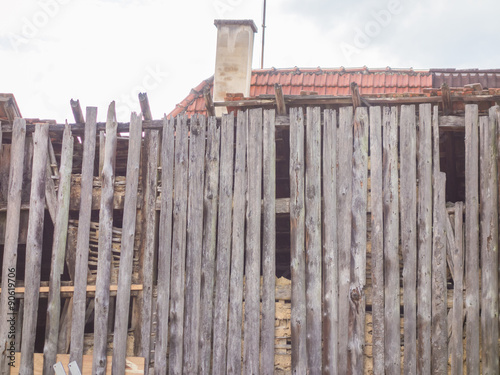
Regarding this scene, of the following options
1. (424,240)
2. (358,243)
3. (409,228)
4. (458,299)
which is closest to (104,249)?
(358,243)

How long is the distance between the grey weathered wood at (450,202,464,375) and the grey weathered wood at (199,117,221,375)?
2611mm

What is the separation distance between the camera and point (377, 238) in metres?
6.71

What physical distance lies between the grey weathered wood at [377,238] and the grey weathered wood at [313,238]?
0.58 meters

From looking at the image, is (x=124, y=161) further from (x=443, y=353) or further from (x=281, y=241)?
(x=443, y=353)

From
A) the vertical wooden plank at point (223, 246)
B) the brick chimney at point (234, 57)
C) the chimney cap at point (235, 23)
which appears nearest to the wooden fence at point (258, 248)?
the vertical wooden plank at point (223, 246)

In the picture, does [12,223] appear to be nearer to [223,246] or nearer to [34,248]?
[34,248]

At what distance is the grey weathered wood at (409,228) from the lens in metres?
6.49

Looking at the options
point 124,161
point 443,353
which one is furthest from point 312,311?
point 124,161

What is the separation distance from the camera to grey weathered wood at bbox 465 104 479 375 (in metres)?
6.45

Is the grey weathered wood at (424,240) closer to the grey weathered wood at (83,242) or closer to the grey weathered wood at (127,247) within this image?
the grey weathered wood at (127,247)

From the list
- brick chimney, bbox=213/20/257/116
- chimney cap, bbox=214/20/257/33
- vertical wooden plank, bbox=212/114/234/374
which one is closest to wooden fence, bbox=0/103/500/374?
vertical wooden plank, bbox=212/114/234/374

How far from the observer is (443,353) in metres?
6.46

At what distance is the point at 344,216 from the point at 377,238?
43 centimetres

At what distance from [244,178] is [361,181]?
132cm
